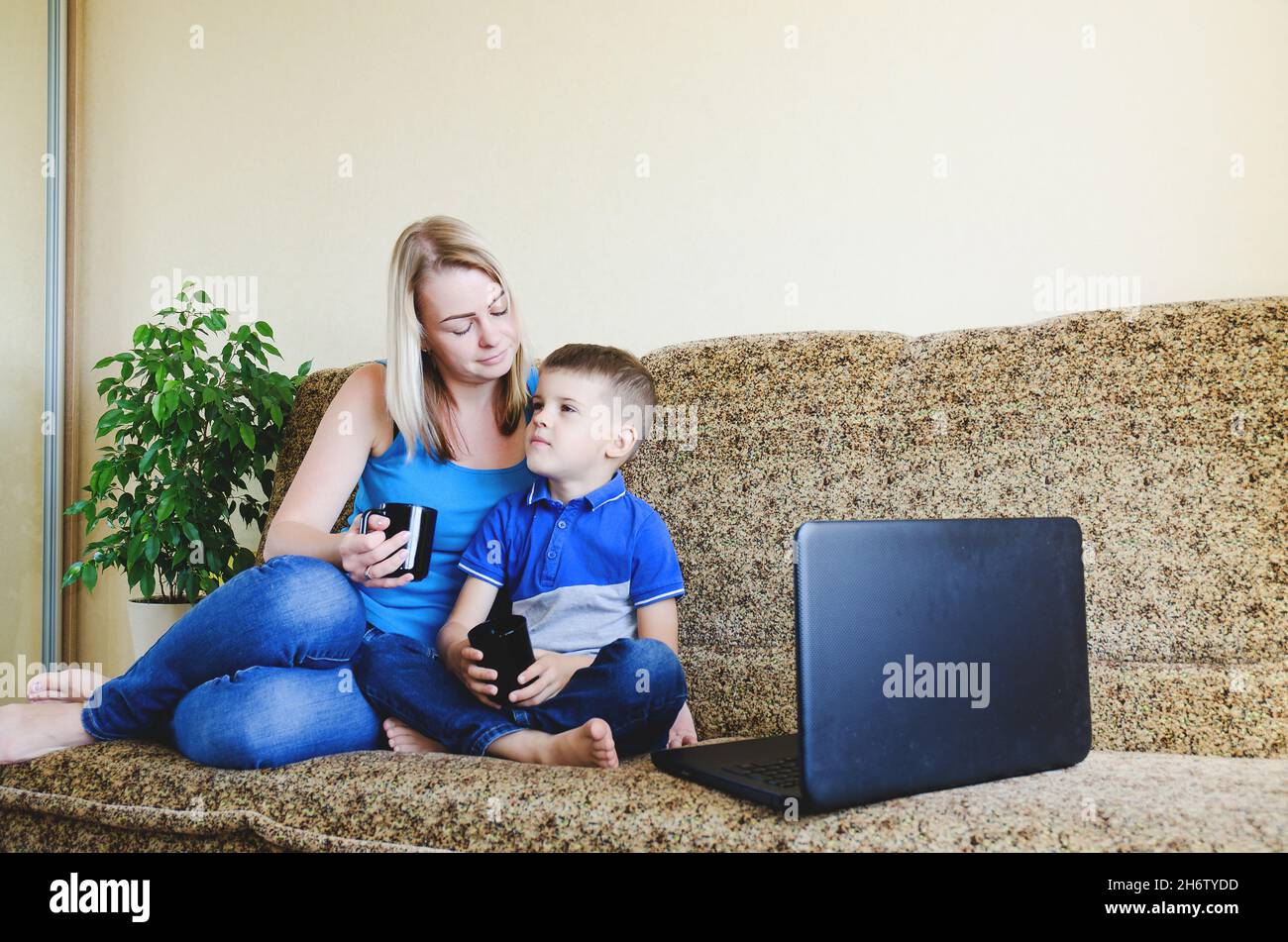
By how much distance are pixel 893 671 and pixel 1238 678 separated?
22.9 inches

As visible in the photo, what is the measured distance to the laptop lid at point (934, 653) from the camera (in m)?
0.81

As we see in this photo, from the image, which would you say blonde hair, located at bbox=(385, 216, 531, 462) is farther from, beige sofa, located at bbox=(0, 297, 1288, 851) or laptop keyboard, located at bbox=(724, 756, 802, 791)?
laptop keyboard, located at bbox=(724, 756, 802, 791)

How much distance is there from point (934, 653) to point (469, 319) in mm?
831

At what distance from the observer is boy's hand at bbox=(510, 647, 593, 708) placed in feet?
3.62

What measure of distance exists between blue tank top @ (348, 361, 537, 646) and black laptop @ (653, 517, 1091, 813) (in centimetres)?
51

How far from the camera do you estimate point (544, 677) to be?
1.12m

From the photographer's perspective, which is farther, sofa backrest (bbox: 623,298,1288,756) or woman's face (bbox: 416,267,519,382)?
woman's face (bbox: 416,267,519,382)

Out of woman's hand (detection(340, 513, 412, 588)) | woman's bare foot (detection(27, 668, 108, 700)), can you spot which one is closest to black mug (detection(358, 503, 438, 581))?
woman's hand (detection(340, 513, 412, 588))

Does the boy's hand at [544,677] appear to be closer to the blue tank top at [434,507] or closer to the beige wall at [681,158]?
the blue tank top at [434,507]

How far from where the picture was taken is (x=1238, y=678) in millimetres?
1125

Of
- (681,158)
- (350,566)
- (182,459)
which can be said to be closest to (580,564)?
(350,566)

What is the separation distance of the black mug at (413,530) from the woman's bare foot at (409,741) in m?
0.20
